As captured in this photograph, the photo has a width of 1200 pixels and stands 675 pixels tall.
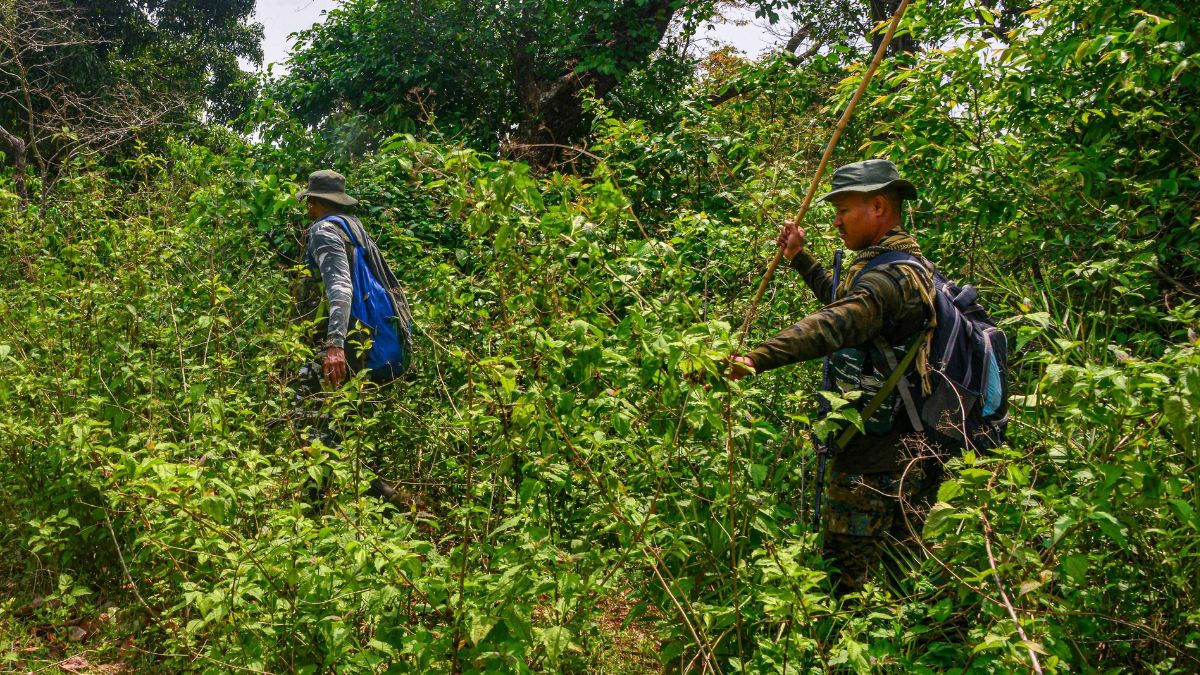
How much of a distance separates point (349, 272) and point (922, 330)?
2.67 m

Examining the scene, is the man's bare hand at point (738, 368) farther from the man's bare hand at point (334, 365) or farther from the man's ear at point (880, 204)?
the man's bare hand at point (334, 365)

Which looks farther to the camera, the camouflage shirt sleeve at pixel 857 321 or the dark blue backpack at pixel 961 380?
the dark blue backpack at pixel 961 380

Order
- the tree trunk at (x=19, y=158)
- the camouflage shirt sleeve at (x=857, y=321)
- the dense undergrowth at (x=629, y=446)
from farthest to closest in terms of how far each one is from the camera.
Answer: the tree trunk at (x=19, y=158) → the camouflage shirt sleeve at (x=857, y=321) → the dense undergrowth at (x=629, y=446)

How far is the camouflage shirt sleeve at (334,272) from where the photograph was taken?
4.28m

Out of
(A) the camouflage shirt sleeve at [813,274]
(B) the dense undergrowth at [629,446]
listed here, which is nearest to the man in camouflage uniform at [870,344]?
(B) the dense undergrowth at [629,446]

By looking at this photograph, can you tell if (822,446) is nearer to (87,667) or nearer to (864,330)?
(864,330)

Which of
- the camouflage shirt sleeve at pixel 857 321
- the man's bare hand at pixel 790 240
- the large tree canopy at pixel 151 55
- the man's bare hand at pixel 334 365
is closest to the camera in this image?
the camouflage shirt sleeve at pixel 857 321

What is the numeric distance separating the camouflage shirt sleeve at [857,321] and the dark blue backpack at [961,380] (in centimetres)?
8

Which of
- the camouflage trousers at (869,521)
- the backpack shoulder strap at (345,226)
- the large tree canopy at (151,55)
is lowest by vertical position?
the camouflage trousers at (869,521)

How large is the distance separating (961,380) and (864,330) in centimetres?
36

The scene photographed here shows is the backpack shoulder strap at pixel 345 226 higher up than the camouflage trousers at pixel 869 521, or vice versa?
the backpack shoulder strap at pixel 345 226

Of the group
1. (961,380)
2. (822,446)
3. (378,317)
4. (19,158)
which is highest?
(19,158)

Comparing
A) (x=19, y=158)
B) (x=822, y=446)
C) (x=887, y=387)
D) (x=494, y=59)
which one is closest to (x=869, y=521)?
(x=822, y=446)

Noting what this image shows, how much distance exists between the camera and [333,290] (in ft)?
14.4
